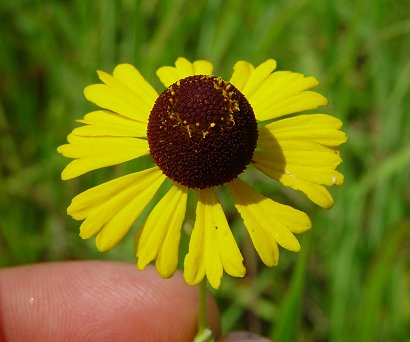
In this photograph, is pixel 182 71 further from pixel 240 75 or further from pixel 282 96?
pixel 282 96

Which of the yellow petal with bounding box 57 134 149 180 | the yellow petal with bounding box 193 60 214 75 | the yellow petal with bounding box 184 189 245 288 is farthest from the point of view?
the yellow petal with bounding box 193 60 214 75

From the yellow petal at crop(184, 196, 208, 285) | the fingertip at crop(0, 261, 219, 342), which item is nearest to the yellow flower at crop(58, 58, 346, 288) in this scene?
the yellow petal at crop(184, 196, 208, 285)

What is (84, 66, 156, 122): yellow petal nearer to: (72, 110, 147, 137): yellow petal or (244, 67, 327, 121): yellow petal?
(72, 110, 147, 137): yellow petal

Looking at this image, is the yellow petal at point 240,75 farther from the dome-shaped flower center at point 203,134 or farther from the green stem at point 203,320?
the green stem at point 203,320

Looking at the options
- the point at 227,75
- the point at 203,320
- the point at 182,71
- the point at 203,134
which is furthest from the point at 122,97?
the point at 227,75

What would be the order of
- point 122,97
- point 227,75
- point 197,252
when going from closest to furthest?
point 197,252, point 122,97, point 227,75

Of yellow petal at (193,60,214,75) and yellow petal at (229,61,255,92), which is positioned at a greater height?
yellow petal at (193,60,214,75)
